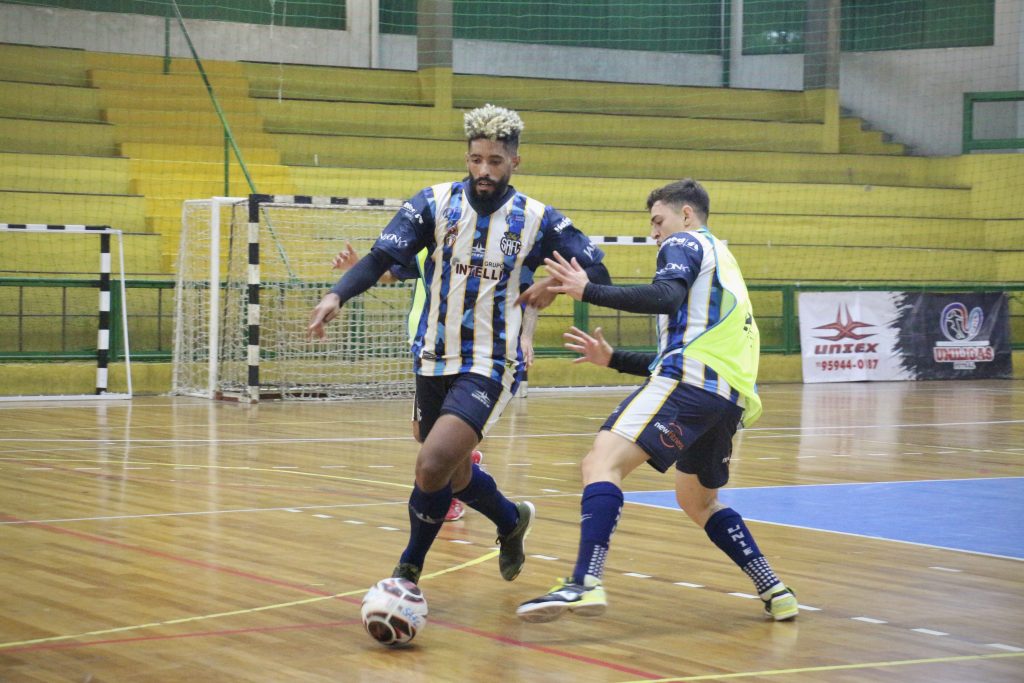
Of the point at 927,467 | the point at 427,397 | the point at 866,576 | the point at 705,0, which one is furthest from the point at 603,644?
the point at 705,0

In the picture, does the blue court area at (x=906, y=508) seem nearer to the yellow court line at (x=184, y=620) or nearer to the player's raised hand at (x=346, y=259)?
the yellow court line at (x=184, y=620)

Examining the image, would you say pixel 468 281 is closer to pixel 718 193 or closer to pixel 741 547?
pixel 741 547

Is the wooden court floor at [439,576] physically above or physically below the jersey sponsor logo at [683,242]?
below

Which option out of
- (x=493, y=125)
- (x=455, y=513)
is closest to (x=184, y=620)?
(x=493, y=125)

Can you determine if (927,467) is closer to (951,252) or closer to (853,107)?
(951,252)

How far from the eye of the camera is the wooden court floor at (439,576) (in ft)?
13.3

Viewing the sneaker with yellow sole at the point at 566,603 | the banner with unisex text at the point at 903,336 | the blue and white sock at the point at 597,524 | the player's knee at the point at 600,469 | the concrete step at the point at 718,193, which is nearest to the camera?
the sneaker with yellow sole at the point at 566,603

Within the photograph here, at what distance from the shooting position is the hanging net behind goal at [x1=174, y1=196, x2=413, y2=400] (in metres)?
15.5

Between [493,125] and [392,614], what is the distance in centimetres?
167

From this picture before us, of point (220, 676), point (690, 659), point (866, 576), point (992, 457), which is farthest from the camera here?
point (992, 457)

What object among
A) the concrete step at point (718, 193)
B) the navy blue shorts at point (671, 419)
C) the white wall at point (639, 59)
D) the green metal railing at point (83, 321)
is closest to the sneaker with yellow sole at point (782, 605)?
the navy blue shorts at point (671, 419)

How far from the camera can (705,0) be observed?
77.2 ft

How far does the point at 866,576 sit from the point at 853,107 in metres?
20.3

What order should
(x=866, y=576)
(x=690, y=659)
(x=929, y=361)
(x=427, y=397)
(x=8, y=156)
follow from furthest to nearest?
(x=929, y=361) → (x=8, y=156) → (x=866, y=576) → (x=427, y=397) → (x=690, y=659)
